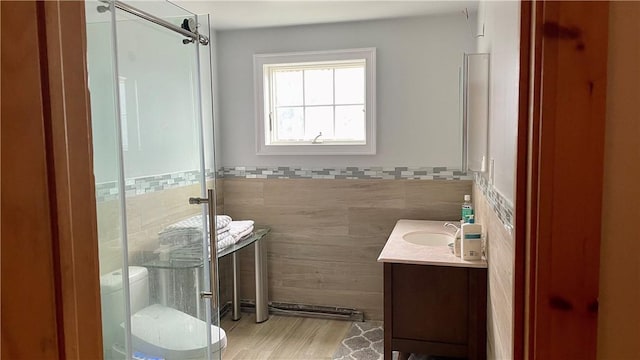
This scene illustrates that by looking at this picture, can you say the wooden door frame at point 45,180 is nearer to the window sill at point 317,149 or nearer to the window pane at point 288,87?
the window sill at point 317,149

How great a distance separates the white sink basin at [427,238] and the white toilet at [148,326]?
1309 mm

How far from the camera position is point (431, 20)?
333 centimetres

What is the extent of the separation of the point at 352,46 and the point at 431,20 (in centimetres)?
59

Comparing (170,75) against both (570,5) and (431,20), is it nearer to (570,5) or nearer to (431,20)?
(570,5)

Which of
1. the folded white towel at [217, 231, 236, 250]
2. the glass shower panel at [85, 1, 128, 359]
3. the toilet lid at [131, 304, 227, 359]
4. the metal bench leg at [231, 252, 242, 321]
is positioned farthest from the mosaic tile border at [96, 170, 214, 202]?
the metal bench leg at [231, 252, 242, 321]

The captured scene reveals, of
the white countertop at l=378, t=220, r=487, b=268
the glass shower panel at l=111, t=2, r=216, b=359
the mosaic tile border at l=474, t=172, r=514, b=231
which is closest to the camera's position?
the mosaic tile border at l=474, t=172, r=514, b=231

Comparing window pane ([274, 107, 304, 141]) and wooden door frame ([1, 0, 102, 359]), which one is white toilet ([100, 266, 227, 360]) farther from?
window pane ([274, 107, 304, 141])

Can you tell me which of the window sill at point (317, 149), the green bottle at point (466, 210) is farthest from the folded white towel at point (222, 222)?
the green bottle at point (466, 210)

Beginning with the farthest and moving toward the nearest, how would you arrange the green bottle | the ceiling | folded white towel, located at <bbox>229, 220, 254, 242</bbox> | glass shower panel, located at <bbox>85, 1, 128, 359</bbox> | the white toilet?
folded white towel, located at <bbox>229, 220, 254, 242</bbox> → the ceiling → the green bottle → the white toilet → glass shower panel, located at <bbox>85, 1, 128, 359</bbox>

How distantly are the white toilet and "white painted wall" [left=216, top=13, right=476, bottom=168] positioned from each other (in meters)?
1.69

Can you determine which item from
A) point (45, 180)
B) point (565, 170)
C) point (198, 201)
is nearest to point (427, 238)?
point (198, 201)

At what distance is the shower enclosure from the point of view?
1643 mm

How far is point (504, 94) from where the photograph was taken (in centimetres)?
148

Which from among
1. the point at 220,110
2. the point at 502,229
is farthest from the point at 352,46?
the point at 502,229
